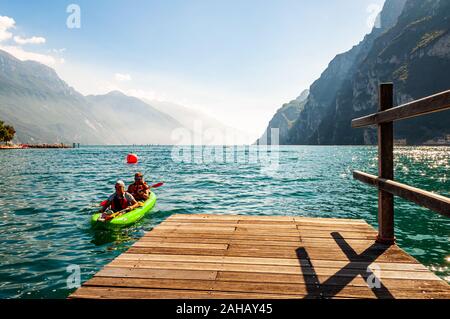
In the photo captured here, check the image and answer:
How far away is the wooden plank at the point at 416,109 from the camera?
3118mm

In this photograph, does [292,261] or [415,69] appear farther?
[415,69]

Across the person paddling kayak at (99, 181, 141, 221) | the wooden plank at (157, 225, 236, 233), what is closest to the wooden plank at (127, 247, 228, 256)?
the wooden plank at (157, 225, 236, 233)

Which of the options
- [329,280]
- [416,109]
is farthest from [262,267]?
[416,109]

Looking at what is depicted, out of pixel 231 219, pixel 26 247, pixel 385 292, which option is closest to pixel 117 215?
pixel 26 247

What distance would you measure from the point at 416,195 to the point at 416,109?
103 centimetres

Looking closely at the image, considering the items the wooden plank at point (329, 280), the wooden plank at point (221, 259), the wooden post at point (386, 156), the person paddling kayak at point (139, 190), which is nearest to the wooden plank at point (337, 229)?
the wooden post at point (386, 156)

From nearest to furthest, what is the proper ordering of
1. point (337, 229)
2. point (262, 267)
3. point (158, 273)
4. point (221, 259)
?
point (158, 273), point (262, 267), point (221, 259), point (337, 229)

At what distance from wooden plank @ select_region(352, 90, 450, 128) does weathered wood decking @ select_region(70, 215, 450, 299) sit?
6.65 ft

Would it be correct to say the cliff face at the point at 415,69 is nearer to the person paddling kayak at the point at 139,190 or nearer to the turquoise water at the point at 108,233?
the turquoise water at the point at 108,233

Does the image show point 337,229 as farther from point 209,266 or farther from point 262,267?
point 209,266

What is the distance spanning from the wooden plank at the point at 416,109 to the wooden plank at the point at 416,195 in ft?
2.97

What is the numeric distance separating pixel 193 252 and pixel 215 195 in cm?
1518

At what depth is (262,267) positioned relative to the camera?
168 inches
